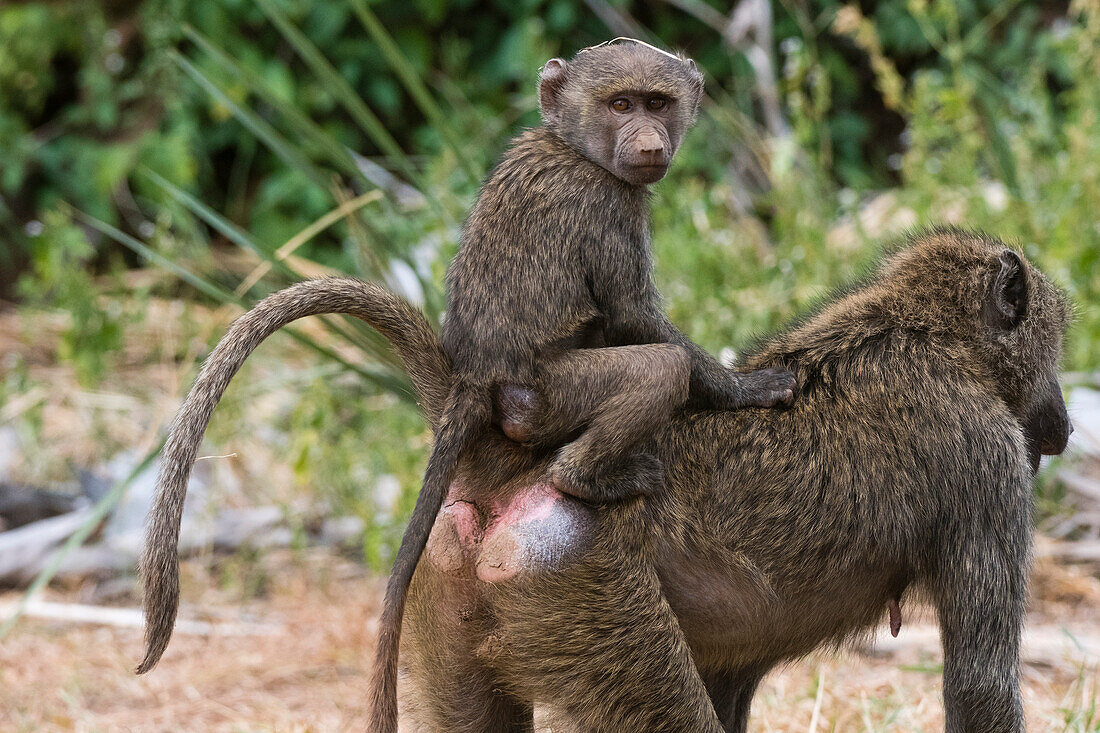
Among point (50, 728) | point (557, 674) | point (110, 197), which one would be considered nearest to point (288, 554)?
point (50, 728)

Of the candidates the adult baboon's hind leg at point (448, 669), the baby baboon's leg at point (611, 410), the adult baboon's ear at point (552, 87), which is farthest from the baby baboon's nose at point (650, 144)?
the adult baboon's hind leg at point (448, 669)

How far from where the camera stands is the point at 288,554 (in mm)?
4648

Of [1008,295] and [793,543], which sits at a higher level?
[1008,295]

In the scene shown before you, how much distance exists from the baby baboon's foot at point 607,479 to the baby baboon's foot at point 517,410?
9 cm

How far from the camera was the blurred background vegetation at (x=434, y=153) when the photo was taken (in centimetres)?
436

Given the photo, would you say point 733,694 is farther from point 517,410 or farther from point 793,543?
point 517,410

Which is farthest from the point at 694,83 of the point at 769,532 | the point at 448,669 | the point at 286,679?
the point at 286,679

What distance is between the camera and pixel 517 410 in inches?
84.6

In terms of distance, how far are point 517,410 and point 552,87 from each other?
2.84ft

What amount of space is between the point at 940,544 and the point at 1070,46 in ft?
10.1

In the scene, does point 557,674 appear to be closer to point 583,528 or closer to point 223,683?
point 583,528

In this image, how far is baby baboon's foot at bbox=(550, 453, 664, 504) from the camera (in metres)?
2.06

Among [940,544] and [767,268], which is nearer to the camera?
[940,544]

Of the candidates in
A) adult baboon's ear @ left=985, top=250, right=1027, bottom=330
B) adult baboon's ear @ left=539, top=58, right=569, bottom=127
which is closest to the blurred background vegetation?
adult baboon's ear @ left=539, top=58, right=569, bottom=127
